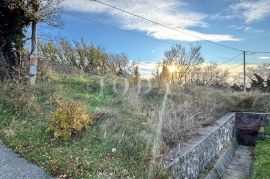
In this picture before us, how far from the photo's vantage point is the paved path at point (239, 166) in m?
10.4

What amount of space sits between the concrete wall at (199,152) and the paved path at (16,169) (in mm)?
2552

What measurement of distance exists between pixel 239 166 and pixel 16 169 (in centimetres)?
769

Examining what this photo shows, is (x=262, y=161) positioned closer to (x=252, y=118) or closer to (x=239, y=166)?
(x=239, y=166)

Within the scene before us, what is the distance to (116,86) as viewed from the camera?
51.3 feet

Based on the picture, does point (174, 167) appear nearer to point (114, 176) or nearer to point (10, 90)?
point (114, 176)

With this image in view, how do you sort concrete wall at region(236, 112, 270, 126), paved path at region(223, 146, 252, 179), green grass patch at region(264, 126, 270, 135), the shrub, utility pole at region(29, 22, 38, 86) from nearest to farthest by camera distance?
the shrub
paved path at region(223, 146, 252, 179)
utility pole at region(29, 22, 38, 86)
green grass patch at region(264, 126, 270, 135)
concrete wall at region(236, 112, 270, 126)

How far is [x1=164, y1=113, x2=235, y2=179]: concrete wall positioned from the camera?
22.1 ft

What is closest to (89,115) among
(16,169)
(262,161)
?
(16,169)

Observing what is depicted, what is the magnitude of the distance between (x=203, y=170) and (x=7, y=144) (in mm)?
5122

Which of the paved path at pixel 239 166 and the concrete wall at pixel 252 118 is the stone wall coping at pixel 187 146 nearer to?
the paved path at pixel 239 166

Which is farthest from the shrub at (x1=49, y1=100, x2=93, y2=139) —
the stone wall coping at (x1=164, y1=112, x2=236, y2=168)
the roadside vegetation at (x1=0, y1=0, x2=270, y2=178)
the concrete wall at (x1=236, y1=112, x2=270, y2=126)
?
the concrete wall at (x1=236, y1=112, x2=270, y2=126)

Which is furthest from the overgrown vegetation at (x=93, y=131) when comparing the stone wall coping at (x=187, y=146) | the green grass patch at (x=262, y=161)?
the green grass patch at (x=262, y=161)

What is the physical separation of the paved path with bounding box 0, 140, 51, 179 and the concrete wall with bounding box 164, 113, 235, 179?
2552 millimetres

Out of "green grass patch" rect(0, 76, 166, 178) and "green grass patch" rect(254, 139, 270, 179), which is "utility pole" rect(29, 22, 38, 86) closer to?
"green grass patch" rect(0, 76, 166, 178)
